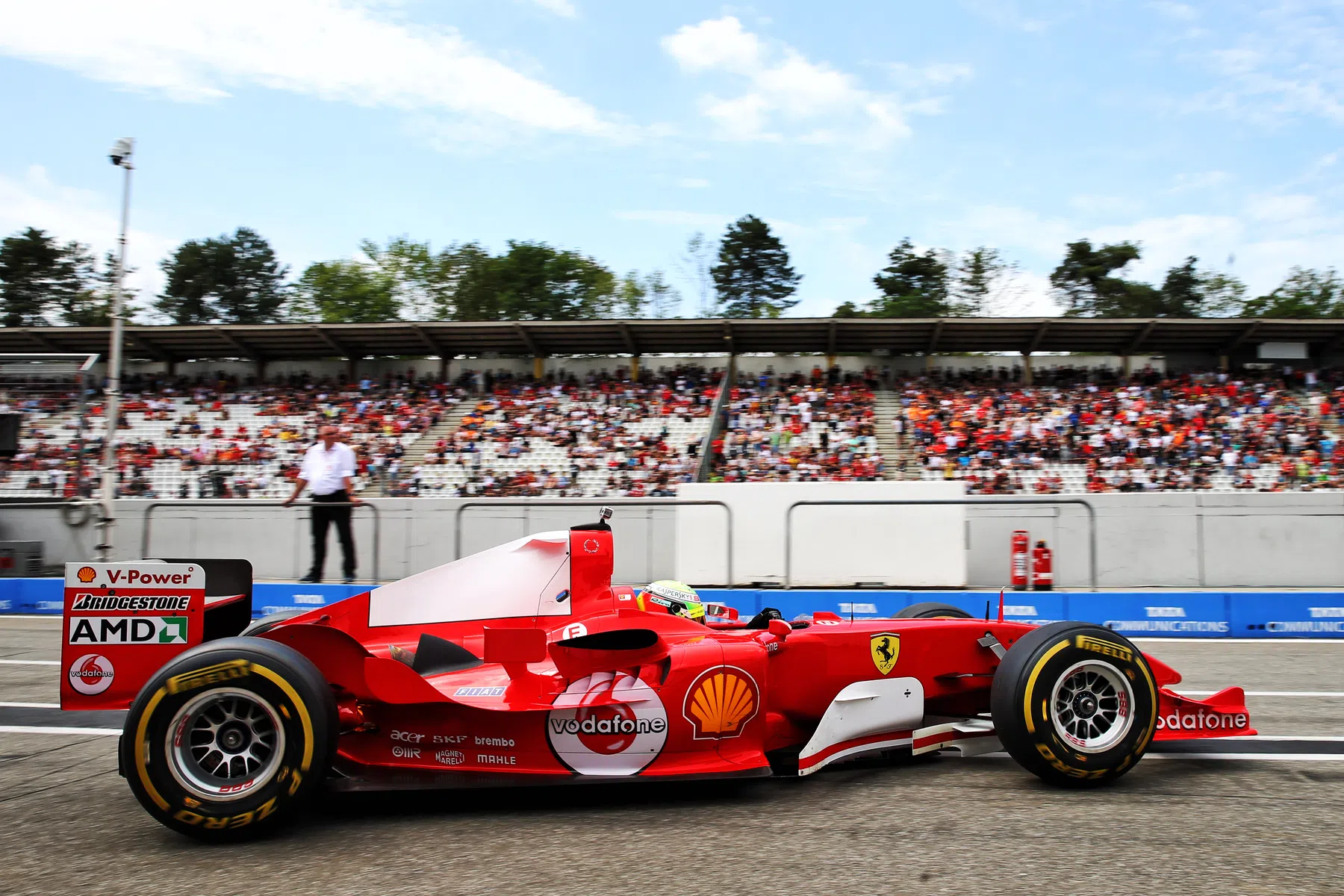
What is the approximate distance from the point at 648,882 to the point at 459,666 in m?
1.71

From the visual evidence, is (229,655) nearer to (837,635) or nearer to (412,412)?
(837,635)

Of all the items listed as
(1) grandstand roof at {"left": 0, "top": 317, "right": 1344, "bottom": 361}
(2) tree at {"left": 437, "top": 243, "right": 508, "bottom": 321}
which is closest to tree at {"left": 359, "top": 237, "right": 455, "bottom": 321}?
(2) tree at {"left": 437, "top": 243, "right": 508, "bottom": 321}

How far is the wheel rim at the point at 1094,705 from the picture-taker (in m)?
4.18

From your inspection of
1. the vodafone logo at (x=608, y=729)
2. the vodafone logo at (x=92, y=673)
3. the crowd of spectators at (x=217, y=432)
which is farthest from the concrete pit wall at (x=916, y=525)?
the vodafone logo at (x=92, y=673)

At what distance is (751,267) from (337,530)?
50640 mm

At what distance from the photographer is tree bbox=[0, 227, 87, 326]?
56.4m

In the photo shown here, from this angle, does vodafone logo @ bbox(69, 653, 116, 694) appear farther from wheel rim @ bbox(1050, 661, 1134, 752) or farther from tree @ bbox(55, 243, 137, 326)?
tree @ bbox(55, 243, 137, 326)

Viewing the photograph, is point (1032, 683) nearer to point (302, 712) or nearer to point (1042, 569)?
point (302, 712)

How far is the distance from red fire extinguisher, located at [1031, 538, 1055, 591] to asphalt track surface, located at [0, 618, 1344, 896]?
6840 millimetres

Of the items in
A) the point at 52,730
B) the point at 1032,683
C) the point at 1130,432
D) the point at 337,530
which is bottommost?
the point at 52,730

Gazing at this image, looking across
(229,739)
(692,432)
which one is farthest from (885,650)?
(692,432)

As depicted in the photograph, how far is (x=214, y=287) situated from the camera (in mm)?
63719

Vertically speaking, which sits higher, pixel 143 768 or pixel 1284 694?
pixel 143 768

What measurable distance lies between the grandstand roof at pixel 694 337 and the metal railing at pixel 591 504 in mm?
10529
